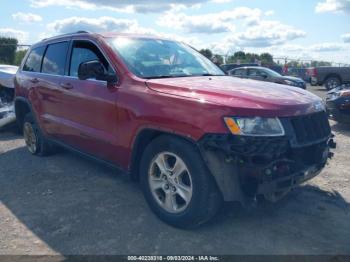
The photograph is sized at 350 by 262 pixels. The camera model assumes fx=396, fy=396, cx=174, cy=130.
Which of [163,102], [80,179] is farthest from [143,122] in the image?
[80,179]

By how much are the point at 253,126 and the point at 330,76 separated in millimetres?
18180

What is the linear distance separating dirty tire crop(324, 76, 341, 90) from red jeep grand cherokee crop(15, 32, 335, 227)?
1609cm

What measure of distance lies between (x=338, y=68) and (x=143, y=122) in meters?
18.1

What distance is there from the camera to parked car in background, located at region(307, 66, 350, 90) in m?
19.5

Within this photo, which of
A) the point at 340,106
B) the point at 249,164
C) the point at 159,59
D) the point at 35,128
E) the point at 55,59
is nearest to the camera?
the point at 249,164

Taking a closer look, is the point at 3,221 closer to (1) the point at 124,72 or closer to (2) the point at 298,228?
(1) the point at 124,72

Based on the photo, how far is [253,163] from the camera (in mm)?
3254

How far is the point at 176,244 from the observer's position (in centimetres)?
348

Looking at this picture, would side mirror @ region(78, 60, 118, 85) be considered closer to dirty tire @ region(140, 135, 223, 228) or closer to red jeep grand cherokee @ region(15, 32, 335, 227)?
red jeep grand cherokee @ region(15, 32, 335, 227)

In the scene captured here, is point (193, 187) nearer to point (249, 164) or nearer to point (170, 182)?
point (170, 182)

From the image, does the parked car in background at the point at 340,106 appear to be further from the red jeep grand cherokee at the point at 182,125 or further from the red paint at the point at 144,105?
the red paint at the point at 144,105

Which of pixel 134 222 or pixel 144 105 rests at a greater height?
pixel 144 105

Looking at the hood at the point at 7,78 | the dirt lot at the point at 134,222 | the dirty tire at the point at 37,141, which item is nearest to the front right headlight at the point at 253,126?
the dirt lot at the point at 134,222

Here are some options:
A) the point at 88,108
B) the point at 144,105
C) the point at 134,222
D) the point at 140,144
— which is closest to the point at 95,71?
the point at 88,108
